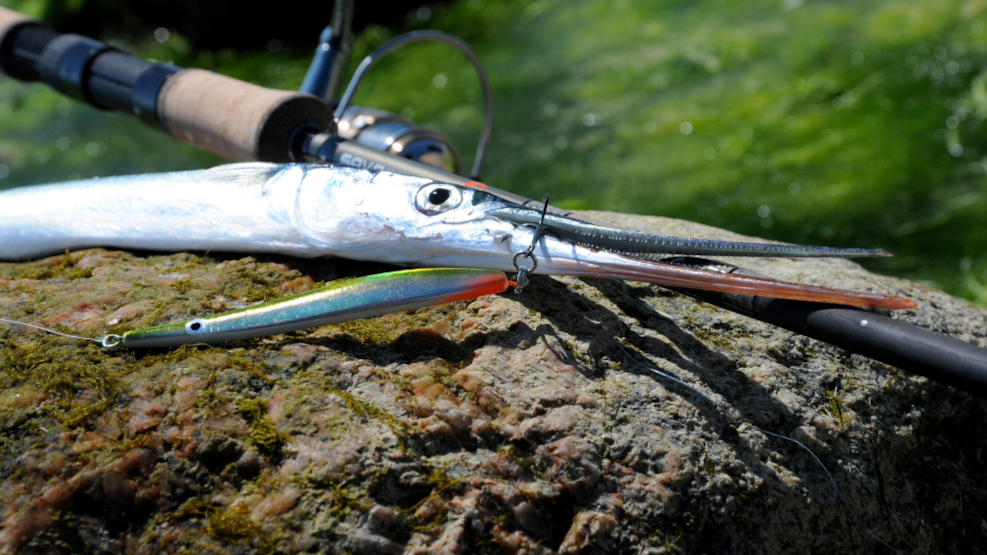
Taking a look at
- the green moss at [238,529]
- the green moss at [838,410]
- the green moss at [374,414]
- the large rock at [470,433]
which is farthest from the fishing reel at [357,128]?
the green moss at [838,410]

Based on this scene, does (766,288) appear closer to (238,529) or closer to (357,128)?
(238,529)

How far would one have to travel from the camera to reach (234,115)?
2.77m

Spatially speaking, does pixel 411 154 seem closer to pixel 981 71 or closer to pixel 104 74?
pixel 104 74

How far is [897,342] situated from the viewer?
1.51 meters

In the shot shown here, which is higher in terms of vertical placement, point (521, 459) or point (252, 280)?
point (252, 280)

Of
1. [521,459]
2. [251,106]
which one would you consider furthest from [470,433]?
[251,106]

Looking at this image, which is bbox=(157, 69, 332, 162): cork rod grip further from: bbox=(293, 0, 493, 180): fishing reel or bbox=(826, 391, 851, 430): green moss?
bbox=(826, 391, 851, 430): green moss

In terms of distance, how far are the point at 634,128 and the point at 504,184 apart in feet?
3.93

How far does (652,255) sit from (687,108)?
432 cm

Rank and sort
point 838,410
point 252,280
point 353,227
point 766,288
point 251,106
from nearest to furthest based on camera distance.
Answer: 1. point 766,288
2. point 838,410
3. point 353,227
4. point 252,280
5. point 251,106

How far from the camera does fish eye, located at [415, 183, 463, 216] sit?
1898mm

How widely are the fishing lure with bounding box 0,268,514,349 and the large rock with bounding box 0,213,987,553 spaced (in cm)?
5

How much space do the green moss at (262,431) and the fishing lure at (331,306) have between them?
0.22m

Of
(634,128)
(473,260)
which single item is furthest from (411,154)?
(634,128)
